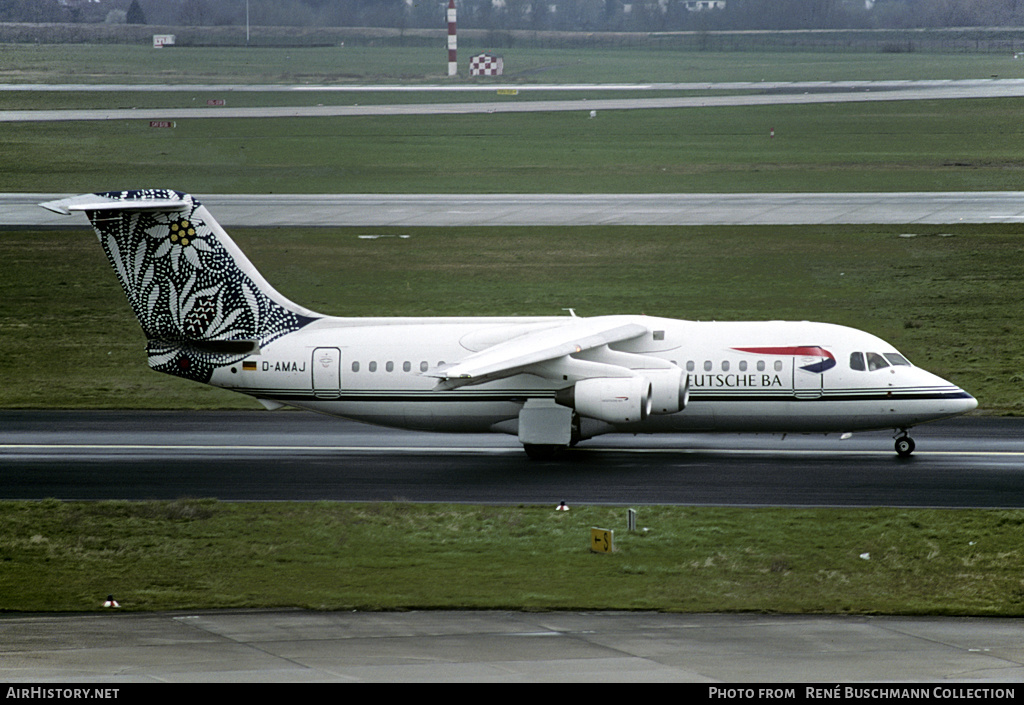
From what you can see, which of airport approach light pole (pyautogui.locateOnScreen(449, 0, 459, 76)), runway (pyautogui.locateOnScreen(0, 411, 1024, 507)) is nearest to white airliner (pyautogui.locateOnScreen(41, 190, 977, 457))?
runway (pyautogui.locateOnScreen(0, 411, 1024, 507))

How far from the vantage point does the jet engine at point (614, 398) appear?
1254 inches

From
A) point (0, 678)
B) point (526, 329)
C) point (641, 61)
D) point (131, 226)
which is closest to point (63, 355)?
point (131, 226)

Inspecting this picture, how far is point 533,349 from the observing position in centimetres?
3253

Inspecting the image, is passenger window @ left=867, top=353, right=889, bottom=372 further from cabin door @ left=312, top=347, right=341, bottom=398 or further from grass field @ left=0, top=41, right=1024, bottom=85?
grass field @ left=0, top=41, right=1024, bottom=85

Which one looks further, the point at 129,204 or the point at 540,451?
the point at 540,451

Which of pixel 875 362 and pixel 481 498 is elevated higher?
pixel 875 362

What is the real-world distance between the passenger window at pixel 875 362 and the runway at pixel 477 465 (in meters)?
2.24

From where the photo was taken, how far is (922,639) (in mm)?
20594

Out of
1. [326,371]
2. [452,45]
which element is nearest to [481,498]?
[326,371]

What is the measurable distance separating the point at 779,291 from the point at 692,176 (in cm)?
3300

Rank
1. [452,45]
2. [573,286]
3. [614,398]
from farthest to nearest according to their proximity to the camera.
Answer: [452,45]
[573,286]
[614,398]

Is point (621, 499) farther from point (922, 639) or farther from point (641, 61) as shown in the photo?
point (641, 61)

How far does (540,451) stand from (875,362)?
8.75 meters

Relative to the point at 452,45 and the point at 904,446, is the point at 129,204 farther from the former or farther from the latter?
the point at 452,45
